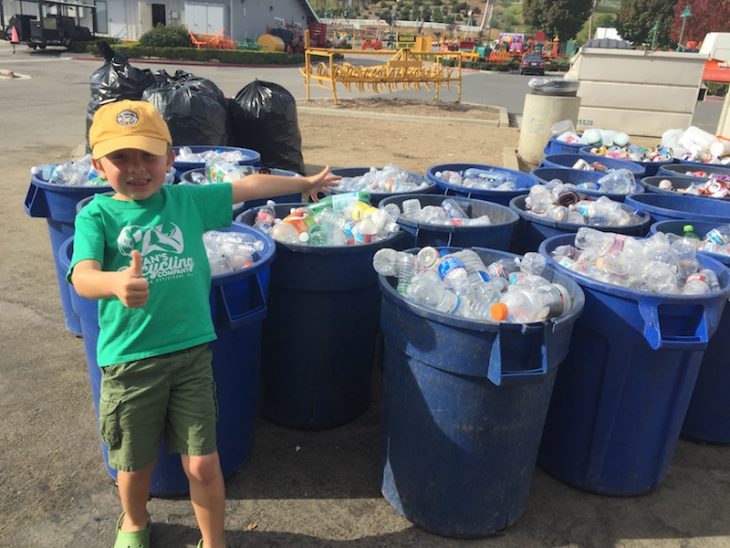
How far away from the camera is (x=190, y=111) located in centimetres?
541

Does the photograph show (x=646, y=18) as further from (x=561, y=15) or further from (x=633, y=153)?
(x=633, y=153)

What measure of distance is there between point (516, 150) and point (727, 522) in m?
7.81

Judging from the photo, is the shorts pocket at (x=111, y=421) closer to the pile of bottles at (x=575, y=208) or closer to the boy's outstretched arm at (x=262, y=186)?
the boy's outstretched arm at (x=262, y=186)

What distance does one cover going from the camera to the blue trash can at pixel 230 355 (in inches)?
89.5

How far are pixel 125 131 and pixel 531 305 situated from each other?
4.81 ft

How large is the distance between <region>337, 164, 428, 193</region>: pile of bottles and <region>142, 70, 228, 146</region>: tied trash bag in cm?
201

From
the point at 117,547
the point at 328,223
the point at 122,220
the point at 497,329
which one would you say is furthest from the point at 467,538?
the point at 122,220

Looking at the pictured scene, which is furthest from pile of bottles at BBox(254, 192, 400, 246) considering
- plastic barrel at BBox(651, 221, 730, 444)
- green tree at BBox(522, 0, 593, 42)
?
green tree at BBox(522, 0, 593, 42)

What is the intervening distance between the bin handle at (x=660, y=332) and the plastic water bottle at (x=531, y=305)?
0.29 m

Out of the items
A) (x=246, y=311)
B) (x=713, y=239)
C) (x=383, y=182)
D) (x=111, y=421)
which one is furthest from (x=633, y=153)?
(x=111, y=421)

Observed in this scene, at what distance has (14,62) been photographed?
2342cm

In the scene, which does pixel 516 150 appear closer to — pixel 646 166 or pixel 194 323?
pixel 646 166

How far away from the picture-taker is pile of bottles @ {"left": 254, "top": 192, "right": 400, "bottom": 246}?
283 centimetres

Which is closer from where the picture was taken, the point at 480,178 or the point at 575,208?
the point at 575,208
